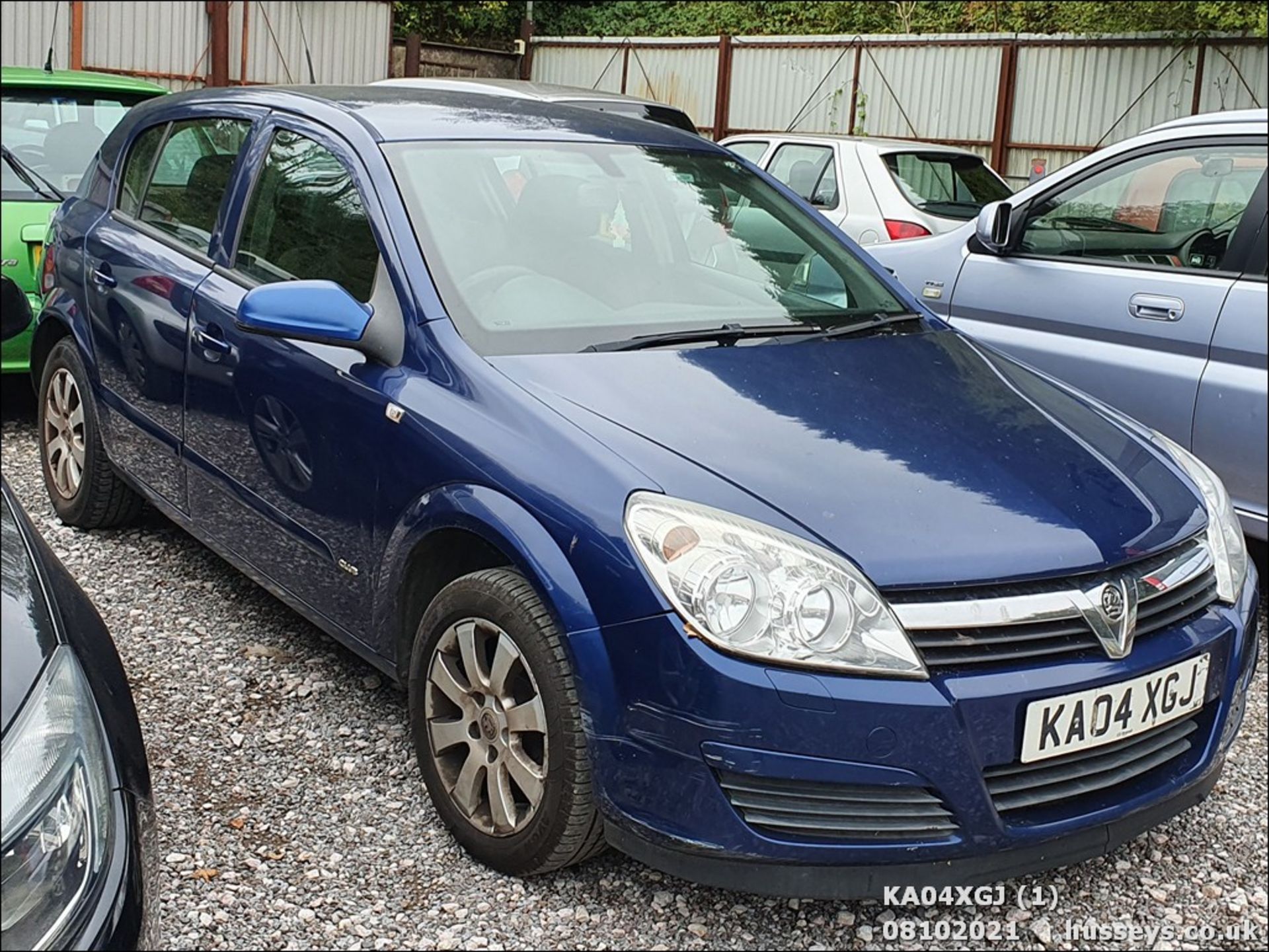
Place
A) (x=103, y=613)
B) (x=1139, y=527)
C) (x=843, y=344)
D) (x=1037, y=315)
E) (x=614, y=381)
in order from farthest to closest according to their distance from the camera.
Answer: (x=1037, y=315) < (x=103, y=613) < (x=843, y=344) < (x=614, y=381) < (x=1139, y=527)

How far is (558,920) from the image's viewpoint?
9.34 feet

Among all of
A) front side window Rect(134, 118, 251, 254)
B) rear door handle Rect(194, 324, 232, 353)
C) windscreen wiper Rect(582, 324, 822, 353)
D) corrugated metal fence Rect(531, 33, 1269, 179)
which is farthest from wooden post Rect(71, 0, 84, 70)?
windscreen wiper Rect(582, 324, 822, 353)

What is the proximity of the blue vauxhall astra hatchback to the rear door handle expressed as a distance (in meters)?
0.01

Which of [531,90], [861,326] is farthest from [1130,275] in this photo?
[531,90]

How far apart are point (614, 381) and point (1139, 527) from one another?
3.62ft

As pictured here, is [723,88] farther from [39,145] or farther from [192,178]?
[192,178]

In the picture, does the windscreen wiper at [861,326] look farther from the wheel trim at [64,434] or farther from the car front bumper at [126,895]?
the wheel trim at [64,434]

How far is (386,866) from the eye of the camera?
119 inches

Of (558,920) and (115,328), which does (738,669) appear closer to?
(558,920)

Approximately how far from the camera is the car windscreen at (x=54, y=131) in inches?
256

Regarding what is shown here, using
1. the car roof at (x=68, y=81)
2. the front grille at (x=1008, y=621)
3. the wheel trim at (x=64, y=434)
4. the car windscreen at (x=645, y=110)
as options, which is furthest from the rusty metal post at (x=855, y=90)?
the front grille at (x=1008, y=621)

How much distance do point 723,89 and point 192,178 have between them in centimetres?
1650

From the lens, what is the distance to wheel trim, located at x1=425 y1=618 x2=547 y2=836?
9.21 ft

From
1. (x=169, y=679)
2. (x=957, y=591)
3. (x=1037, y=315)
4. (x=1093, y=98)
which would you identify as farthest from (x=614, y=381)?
(x=1093, y=98)
